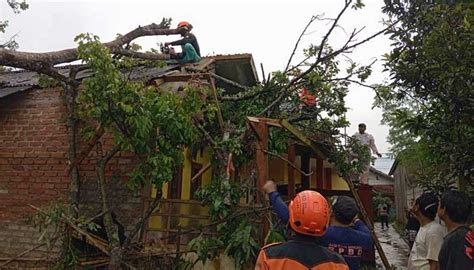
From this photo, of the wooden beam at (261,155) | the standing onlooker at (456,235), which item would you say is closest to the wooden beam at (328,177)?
the wooden beam at (261,155)

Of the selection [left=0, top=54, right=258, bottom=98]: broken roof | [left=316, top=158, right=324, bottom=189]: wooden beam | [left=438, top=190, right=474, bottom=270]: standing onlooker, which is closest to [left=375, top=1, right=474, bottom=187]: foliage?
[left=438, top=190, right=474, bottom=270]: standing onlooker

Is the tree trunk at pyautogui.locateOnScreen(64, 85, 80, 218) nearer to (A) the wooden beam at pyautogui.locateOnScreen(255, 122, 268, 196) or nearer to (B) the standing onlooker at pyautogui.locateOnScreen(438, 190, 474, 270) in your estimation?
(A) the wooden beam at pyautogui.locateOnScreen(255, 122, 268, 196)

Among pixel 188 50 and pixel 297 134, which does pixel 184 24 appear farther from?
pixel 297 134

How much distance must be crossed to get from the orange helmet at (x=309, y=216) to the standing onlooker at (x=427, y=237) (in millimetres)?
1468

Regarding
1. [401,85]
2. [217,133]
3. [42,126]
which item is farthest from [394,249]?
[42,126]

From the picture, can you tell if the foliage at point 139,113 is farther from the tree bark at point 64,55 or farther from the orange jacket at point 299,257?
the orange jacket at point 299,257

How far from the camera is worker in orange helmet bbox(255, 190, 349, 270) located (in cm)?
219

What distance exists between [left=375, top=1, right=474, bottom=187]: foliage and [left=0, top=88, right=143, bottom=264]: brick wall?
404 centimetres

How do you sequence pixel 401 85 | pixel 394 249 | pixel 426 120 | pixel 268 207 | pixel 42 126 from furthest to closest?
pixel 394 249 < pixel 42 126 < pixel 268 207 < pixel 401 85 < pixel 426 120

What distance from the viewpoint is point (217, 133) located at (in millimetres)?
6383

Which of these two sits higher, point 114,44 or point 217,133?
point 114,44

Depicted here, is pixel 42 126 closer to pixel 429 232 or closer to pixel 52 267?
pixel 52 267

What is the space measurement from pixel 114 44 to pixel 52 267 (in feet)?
11.9

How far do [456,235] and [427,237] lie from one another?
0.46 metres
